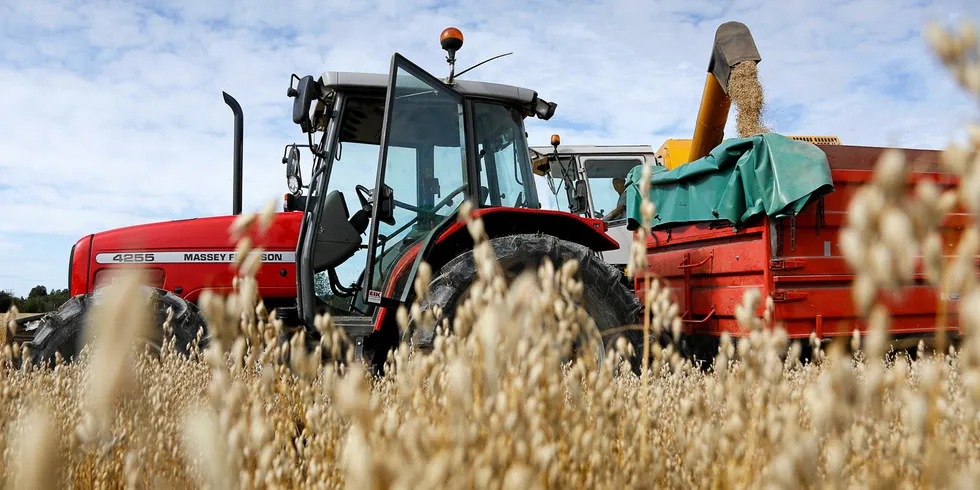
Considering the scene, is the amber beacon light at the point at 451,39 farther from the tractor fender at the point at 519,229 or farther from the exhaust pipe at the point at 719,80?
the exhaust pipe at the point at 719,80

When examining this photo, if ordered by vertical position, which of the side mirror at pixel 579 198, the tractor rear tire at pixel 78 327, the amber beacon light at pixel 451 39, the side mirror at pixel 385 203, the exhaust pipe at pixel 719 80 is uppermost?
the exhaust pipe at pixel 719 80

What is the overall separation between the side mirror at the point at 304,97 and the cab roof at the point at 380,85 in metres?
0.11

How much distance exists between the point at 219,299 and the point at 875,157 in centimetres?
465

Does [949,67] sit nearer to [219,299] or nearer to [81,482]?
[219,299]

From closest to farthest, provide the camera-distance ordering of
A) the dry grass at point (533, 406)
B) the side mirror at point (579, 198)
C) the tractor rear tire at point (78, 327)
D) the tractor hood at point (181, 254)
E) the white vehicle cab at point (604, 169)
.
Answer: the dry grass at point (533, 406) → the tractor rear tire at point (78, 327) → the tractor hood at point (181, 254) → the side mirror at point (579, 198) → the white vehicle cab at point (604, 169)

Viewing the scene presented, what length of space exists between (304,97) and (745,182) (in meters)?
2.85

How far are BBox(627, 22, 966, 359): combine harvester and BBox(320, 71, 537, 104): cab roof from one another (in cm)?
137

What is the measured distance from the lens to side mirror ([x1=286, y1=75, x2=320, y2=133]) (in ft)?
12.2

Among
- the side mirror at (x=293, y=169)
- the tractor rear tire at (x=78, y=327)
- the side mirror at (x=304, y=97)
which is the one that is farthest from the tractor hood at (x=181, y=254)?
the side mirror at (x=304, y=97)

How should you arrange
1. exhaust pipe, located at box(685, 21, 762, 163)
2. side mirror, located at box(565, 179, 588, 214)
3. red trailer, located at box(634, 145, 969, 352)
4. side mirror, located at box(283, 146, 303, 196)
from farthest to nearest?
exhaust pipe, located at box(685, 21, 762, 163) < side mirror, located at box(565, 179, 588, 214) < side mirror, located at box(283, 146, 303, 196) < red trailer, located at box(634, 145, 969, 352)

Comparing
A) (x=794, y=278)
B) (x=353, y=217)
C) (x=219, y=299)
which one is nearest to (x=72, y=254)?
(x=353, y=217)

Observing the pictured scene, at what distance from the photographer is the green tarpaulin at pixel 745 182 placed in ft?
12.3

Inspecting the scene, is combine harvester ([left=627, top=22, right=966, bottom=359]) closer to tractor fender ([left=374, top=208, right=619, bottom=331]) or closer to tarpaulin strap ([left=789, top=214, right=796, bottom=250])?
tarpaulin strap ([left=789, top=214, right=796, bottom=250])

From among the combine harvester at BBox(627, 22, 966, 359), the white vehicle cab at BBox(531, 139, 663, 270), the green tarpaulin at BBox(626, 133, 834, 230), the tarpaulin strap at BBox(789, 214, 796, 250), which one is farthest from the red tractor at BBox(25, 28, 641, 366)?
the white vehicle cab at BBox(531, 139, 663, 270)
